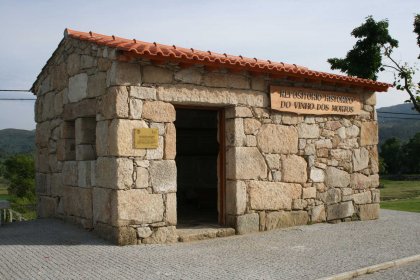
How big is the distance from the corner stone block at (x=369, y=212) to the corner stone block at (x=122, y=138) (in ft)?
16.7

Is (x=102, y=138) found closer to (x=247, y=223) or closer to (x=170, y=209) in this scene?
(x=170, y=209)

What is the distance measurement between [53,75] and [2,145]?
415ft

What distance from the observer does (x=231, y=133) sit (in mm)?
6980

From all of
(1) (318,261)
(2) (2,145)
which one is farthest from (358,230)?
(2) (2,145)

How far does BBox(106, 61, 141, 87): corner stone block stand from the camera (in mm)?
5898

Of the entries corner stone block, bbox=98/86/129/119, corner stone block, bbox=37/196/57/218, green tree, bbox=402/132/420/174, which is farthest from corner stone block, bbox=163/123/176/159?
green tree, bbox=402/132/420/174

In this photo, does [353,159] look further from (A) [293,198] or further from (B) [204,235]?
(B) [204,235]

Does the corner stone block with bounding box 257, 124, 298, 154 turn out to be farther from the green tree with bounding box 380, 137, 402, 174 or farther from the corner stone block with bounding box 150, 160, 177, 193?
the green tree with bounding box 380, 137, 402, 174

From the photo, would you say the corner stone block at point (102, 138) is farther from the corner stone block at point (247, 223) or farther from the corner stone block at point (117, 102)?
the corner stone block at point (247, 223)

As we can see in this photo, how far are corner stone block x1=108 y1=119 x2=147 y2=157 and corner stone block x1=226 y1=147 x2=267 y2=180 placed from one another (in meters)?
1.64

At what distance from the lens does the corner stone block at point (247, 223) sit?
6.90m

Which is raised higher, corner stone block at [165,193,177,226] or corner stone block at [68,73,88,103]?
corner stone block at [68,73,88,103]

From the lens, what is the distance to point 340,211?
8.40 m

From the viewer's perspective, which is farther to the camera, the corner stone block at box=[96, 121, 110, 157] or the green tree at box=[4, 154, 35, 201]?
the green tree at box=[4, 154, 35, 201]
